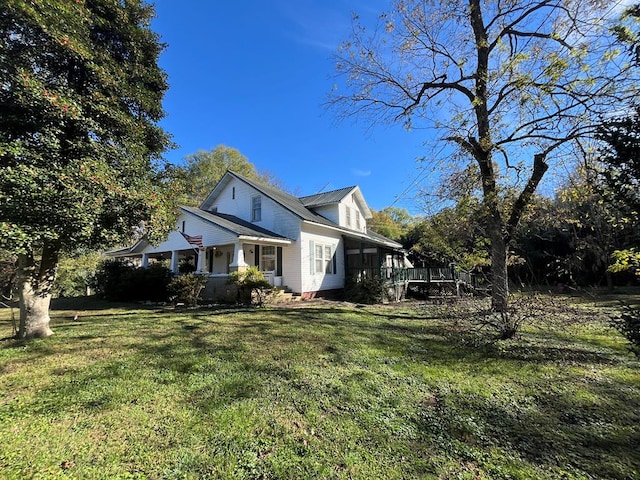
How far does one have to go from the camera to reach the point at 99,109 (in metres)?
5.95

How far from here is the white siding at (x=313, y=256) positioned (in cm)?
1459

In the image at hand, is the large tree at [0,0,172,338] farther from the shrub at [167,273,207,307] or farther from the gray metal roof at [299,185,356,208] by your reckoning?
the gray metal roof at [299,185,356,208]

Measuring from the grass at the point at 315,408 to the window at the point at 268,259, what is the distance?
8838mm

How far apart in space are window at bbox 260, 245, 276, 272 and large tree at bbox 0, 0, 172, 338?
8.26 m

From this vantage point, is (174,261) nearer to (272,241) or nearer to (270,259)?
(270,259)

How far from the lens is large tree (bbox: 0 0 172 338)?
4.95 m

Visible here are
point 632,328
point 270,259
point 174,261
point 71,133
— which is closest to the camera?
point 632,328

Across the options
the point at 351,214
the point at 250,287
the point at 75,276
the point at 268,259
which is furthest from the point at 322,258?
the point at 75,276

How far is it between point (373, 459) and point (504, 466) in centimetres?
121

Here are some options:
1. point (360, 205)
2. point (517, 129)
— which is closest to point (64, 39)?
point (517, 129)

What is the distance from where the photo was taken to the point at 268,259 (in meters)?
15.7

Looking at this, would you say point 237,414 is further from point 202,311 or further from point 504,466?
point 202,311

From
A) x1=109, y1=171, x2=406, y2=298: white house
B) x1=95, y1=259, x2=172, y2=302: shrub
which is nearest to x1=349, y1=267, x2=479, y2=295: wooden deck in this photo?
x1=109, y1=171, x2=406, y2=298: white house

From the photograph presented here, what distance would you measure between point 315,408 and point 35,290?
260 inches
